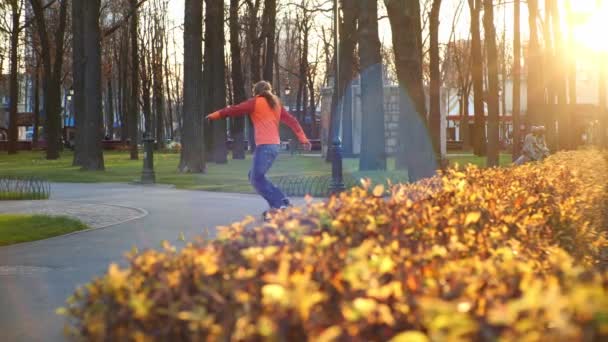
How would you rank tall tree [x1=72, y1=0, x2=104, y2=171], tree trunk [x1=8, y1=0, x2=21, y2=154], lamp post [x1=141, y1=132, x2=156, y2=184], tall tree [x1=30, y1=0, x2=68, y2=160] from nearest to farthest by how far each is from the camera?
lamp post [x1=141, y1=132, x2=156, y2=184]
tall tree [x1=72, y1=0, x2=104, y2=171]
tall tree [x1=30, y1=0, x2=68, y2=160]
tree trunk [x1=8, y1=0, x2=21, y2=154]

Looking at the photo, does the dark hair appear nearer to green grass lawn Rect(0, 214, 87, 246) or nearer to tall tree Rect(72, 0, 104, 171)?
green grass lawn Rect(0, 214, 87, 246)

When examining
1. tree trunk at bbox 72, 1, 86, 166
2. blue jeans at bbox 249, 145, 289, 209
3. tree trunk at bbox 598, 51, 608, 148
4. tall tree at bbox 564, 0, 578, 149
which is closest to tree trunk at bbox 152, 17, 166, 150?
tree trunk at bbox 72, 1, 86, 166

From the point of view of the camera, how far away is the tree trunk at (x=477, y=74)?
39.8 m

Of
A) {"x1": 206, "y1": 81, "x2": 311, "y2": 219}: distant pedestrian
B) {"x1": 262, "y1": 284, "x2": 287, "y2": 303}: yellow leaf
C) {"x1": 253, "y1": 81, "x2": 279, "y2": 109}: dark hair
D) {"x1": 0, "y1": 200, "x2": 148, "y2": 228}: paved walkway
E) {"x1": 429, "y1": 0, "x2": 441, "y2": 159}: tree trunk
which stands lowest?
{"x1": 0, "y1": 200, "x2": 148, "y2": 228}: paved walkway

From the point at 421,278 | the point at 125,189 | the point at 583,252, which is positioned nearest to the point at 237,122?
the point at 125,189

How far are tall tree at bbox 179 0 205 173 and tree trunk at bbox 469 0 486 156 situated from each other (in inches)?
498

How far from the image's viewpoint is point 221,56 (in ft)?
137

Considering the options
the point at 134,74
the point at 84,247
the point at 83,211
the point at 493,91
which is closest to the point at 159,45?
the point at 134,74

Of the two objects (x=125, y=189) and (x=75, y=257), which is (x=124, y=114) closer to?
(x=125, y=189)

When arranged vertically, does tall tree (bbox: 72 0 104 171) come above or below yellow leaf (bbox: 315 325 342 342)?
above

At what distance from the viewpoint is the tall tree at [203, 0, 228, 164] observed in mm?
39656

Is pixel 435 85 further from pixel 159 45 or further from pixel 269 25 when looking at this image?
pixel 159 45

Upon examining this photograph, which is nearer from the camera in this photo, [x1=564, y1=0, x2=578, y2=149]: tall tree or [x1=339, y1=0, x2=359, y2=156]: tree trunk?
[x1=339, y1=0, x2=359, y2=156]: tree trunk

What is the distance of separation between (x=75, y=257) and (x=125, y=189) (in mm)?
13634
